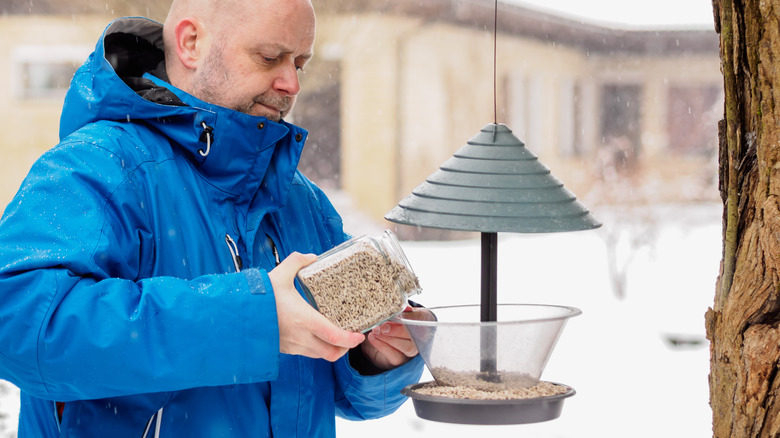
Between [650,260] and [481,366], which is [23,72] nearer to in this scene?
[650,260]

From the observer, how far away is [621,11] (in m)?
13.6

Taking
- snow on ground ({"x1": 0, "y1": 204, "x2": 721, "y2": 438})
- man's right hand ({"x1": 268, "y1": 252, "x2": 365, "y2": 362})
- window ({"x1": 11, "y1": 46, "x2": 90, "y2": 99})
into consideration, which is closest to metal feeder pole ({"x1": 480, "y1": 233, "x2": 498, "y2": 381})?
man's right hand ({"x1": 268, "y1": 252, "x2": 365, "y2": 362})

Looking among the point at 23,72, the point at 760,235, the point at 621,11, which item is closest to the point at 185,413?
the point at 760,235

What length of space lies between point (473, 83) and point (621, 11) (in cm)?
398

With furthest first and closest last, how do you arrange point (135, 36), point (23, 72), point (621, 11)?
point (621, 11) → point (23, 72) → point (135, 36)

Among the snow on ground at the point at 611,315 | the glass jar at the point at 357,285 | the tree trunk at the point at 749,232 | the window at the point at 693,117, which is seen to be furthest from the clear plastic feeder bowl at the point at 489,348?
the window at the point at 693,117

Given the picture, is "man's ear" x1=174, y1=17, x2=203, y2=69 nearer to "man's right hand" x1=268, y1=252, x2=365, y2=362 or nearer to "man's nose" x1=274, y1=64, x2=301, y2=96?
"man's nose" x1=274, y1=64, x2=301, y2=96

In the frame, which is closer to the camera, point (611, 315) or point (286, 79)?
point (286, 79)

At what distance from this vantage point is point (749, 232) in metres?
1.26

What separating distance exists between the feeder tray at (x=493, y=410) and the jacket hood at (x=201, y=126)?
0.59 metres

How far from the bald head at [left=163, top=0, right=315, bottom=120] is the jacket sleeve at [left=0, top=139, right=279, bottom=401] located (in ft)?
1.45

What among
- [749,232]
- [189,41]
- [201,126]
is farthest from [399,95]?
[749,232]

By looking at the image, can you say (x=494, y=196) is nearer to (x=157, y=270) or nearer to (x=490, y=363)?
(x=490, y=363)

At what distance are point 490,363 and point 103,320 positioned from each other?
2.13 ft
